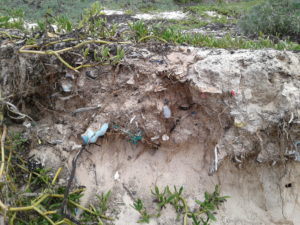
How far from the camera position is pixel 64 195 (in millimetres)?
2359

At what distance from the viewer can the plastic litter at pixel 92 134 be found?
2.66 meters

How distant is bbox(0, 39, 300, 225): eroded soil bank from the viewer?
103 inches

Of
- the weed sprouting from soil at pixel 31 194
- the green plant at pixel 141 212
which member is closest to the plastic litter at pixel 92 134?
the weed sprouting from soil at pixel 31 194

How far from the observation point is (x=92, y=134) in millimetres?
2686

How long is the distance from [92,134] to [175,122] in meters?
0.89

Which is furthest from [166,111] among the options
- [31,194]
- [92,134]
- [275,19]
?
[275,19]

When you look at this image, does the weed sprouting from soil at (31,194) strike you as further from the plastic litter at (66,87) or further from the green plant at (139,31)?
the green plant at (139,31)

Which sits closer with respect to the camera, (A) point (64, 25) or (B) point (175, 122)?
(B) point (175, 122)

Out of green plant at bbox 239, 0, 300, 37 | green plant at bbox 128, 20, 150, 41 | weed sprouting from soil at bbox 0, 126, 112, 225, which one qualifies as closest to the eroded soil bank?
weed sprouting from soil at bbox 0, 126, 112, 225

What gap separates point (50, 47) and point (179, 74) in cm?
133

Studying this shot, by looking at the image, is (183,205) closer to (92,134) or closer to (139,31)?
(92,134)

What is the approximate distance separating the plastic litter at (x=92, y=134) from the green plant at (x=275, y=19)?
397cm

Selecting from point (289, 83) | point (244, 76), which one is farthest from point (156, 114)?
point (289, 83)

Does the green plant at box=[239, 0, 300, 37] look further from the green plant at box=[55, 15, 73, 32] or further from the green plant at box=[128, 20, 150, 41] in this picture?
the green plant at box=[55, 15, 73, 32]
